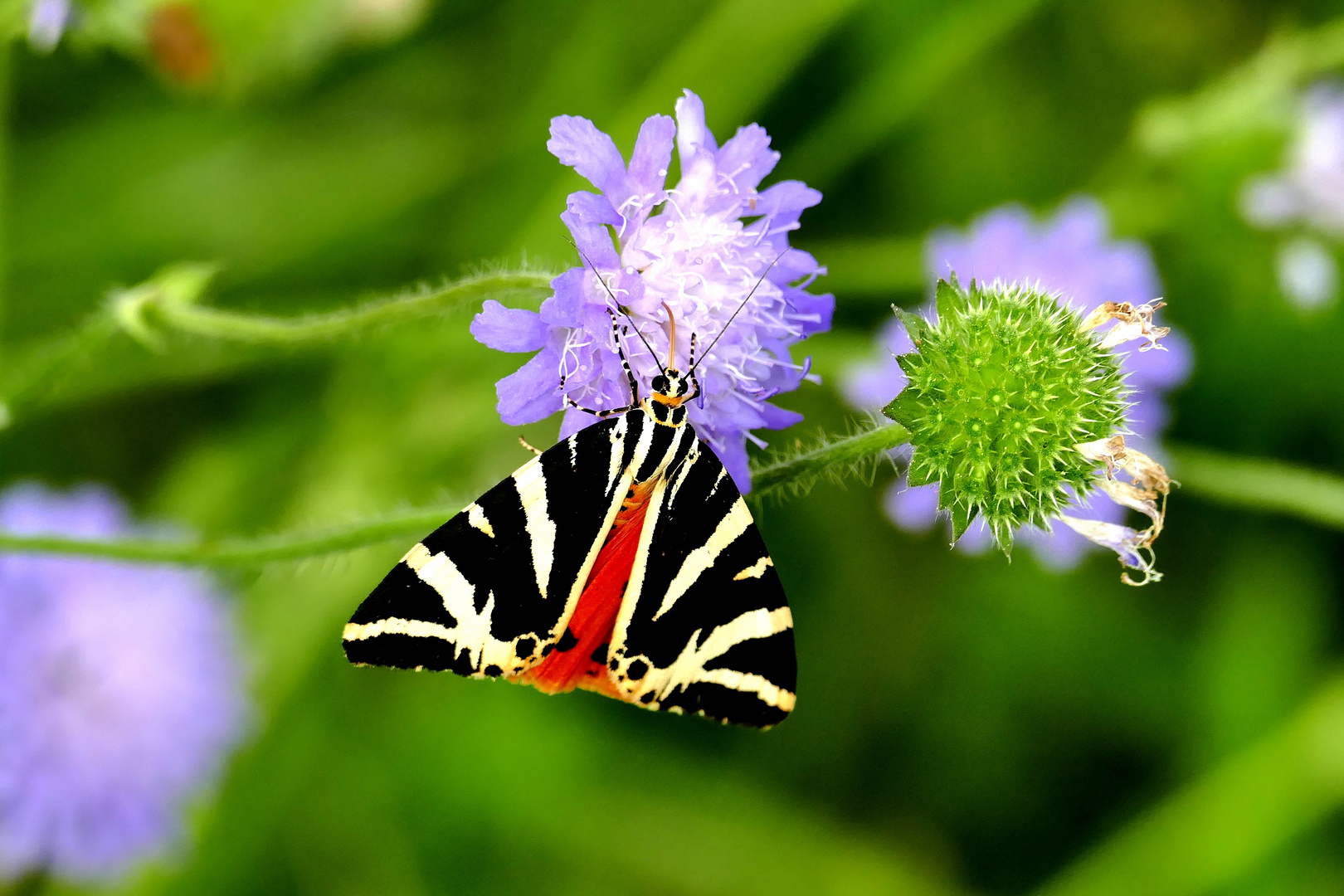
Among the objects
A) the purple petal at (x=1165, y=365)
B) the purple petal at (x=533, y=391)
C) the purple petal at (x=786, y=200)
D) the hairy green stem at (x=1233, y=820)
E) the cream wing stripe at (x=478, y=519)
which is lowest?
the hairy green stem at (x=1233, y=820)

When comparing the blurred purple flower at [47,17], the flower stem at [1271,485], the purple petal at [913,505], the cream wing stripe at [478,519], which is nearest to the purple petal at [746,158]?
the cream wing stripe at [478,519]

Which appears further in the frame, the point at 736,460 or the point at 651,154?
the point at 736,460

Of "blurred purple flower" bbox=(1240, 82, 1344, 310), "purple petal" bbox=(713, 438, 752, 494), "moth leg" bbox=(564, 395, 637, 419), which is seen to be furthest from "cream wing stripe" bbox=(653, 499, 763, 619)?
"blurred purple flower" bbox=(1240, 82, 1344, 310)

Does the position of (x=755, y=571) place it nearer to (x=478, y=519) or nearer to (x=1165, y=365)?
(x=478, y=519)

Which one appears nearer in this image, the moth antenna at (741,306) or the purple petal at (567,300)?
the purple petal at (567,300)

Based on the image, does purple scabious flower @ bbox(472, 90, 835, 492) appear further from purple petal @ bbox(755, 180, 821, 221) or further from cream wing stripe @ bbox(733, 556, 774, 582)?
cream wing stripe @ bbox(733, 556, 774, 582)

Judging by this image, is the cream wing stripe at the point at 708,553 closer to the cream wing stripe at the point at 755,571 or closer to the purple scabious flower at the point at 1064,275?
the cream wing stripe at the point at 755,571

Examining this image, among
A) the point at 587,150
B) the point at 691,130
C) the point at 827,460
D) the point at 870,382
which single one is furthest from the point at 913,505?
the point at 587,150
